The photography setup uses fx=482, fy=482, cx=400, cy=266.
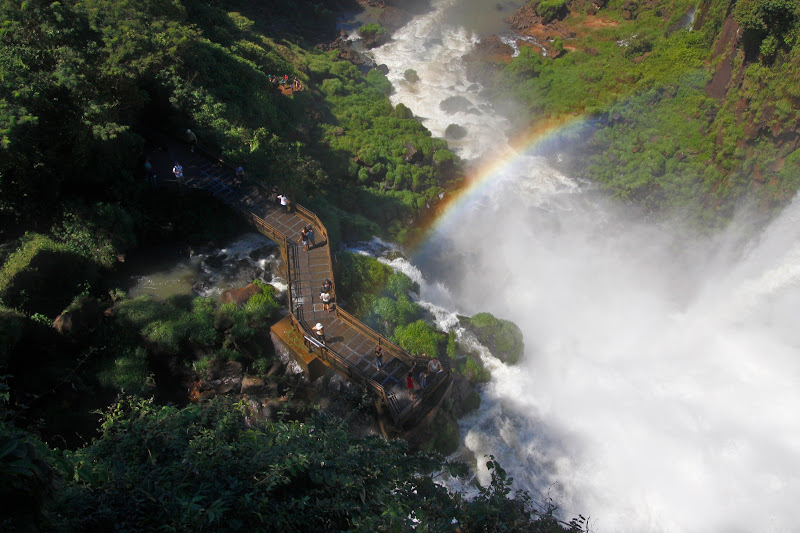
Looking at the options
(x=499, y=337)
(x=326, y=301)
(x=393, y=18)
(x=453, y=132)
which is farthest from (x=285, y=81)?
(x=393, y=18)

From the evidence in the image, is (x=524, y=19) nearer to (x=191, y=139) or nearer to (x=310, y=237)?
(x=191, y=139)

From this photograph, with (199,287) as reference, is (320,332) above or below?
above

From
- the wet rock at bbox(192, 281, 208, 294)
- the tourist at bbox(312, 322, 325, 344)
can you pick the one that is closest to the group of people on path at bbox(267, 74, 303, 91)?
the wet rock at bbox(192, 281, 208, 294)

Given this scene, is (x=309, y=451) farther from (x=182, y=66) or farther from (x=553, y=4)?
(x=553, y=4)

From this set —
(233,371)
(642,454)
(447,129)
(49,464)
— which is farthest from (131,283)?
(447,129)

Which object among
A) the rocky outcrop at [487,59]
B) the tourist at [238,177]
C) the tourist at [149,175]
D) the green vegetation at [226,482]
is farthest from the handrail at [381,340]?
the rocky outcrop at [487,59]

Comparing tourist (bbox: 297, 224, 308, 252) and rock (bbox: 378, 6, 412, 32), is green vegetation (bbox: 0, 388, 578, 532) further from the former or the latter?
rock (bbox: 378, 6, 412, 32)
